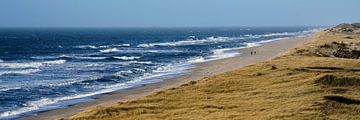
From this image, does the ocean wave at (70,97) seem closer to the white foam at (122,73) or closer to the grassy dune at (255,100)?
the white foam at (122,73)

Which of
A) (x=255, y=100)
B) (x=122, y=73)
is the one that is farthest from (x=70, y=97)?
(x=122, y=73)

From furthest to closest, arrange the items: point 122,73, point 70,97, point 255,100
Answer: point 122,73 → point 70,97 → point 255,100

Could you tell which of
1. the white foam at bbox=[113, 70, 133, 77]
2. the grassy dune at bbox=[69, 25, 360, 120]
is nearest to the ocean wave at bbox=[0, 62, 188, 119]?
the white foam at bbox=[113, 70, 133, 77]

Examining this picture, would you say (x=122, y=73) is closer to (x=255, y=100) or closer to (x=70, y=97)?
(x=70, y=97)

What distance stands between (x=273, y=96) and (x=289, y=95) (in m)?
1.07

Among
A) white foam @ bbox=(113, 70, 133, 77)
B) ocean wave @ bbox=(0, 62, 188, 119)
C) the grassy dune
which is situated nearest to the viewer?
the grassy dune

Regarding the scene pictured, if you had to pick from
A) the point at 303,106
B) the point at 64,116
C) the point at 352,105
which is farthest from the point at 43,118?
the point at 352,105

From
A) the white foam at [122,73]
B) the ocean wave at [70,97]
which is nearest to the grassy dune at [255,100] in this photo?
the ocean wave at [70,97]

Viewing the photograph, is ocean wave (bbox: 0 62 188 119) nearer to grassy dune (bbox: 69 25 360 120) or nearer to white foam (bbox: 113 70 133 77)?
white foam (bbox: 113 70 133 77)

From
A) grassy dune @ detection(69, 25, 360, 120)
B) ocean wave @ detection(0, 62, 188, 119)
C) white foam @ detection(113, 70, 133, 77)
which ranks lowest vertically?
white foam @ detection(113, 70, 133, 77)

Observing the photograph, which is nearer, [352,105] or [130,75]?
[352,105]

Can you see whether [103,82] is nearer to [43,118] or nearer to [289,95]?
[43,118]

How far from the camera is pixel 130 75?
67.8 meters

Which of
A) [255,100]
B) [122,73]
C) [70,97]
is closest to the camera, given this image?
[255,100]
